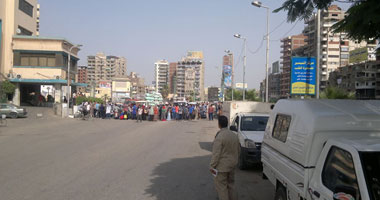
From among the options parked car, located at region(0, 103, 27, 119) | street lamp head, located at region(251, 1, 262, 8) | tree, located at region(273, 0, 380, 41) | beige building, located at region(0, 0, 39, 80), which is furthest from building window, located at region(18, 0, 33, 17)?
tree, located at region(273, 0, 380, 41)

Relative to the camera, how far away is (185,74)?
16512 cm

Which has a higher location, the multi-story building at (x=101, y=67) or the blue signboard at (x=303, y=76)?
the multi-story building at (x=101, y=67)

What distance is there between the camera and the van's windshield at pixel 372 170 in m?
3.12

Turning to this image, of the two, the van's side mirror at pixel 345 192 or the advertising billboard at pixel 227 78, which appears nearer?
the van's side mirror at pixel 345 192

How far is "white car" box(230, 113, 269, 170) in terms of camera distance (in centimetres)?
957

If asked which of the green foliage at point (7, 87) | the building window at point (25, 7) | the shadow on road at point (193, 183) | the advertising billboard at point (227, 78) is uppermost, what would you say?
the building window at point (25, 7)

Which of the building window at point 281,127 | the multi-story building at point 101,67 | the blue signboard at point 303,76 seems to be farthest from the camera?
the multi-story building at point 101,67

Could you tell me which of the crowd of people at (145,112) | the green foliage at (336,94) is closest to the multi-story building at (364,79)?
the crowd of people at (145,112)

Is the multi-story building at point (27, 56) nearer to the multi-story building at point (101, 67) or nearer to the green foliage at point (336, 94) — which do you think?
A: the green foliage at point (336, 94)

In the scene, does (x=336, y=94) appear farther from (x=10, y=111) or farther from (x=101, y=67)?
(x=101, y=67)

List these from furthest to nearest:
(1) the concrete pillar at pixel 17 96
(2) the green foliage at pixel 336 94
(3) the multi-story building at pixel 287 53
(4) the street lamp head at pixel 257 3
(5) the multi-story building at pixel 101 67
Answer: (5) the multi-story building at pixel 101 67 → (3) the multi-story building at pixel 287 53 → (1) the concrete pillar at pixel 17 96 → (4) the street lamp head at pixel 257 3 → (2) the green foliage at pixel 336 94

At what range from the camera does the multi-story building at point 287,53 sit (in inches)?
4665

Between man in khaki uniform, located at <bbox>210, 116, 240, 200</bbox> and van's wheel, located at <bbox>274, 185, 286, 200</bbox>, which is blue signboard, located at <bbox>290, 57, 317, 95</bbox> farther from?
van's wheel, located at <bbox>274, 185, 286, 200</bbox>

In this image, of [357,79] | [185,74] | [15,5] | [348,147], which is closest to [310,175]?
[348,147]
